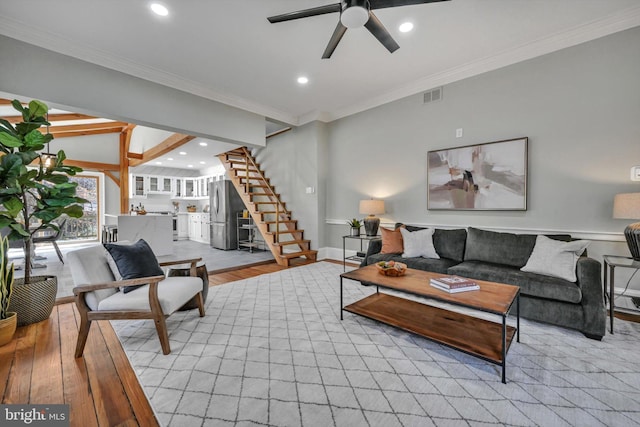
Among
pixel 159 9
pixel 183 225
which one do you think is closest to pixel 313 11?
pixel 159 9

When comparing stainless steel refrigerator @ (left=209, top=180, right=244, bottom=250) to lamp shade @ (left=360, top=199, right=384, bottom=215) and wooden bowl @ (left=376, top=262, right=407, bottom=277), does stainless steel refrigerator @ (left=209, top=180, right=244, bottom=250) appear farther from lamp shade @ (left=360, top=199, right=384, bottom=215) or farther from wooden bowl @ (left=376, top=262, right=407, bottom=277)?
wooden bowl @ (left=376, top=262, right=407, bottom=277)

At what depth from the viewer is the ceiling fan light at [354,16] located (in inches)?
76.8

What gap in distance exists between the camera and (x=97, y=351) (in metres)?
2.02

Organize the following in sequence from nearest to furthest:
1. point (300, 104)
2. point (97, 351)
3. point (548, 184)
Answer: point (97, 351), point (548, 184), point (300, 104)

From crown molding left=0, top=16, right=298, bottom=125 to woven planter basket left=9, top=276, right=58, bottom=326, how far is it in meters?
2.53

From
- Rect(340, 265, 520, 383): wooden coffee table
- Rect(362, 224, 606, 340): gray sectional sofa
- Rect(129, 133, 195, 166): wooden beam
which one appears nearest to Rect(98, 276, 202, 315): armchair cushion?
Rect(340, 265, 520, 383): wooden coffee table

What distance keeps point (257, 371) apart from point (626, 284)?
3.71m

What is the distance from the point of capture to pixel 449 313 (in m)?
2.29

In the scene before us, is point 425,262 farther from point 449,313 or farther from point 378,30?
point 378,30

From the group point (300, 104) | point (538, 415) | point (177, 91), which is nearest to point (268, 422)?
point (538, 415)

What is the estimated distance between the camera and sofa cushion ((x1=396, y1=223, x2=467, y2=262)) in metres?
3.35

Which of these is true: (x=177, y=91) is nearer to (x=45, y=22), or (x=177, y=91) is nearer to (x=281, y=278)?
(x=45, y=22)

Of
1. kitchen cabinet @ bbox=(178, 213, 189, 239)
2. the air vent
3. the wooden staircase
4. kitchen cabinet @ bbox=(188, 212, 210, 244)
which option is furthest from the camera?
kitchen cabinet @ bbox=(178, 213, 189, 239)

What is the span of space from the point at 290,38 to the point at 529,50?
283cm
